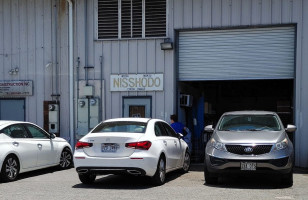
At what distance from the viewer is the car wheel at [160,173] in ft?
31.3

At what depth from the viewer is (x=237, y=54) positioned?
14.8 metres

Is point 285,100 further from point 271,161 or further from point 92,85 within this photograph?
point 271,161

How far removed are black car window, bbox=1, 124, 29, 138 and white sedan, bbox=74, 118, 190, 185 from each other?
212 centimetres

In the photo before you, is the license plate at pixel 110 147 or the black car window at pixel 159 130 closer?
the license plate at pixel 110 147

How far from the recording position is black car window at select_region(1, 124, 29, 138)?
10.7m

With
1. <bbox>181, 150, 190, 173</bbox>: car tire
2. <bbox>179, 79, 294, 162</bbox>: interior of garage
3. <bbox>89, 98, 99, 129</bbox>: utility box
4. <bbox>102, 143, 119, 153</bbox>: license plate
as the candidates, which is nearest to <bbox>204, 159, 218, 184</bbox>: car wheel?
<bbox>181, 150, 190, 173</bbox>: car tire

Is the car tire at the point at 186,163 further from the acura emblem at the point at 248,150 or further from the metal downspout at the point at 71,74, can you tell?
the metal downspout at the point at 71,74

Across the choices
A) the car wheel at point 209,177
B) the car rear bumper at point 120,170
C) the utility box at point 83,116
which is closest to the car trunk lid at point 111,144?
the car rear bumper at point 120,170

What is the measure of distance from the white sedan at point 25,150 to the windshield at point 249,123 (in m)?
4.48

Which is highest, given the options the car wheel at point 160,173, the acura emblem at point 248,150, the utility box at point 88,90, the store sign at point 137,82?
the store sign at point 137,82

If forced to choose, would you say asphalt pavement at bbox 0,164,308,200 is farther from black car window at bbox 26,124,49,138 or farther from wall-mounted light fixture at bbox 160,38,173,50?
wall-mounted light fixture at bbox 160,38,173,50

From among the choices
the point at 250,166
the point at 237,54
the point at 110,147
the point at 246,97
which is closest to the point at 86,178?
the point at 110,147

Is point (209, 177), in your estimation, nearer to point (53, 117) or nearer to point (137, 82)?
point (137, 82)

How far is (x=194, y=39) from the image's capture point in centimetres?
1519
